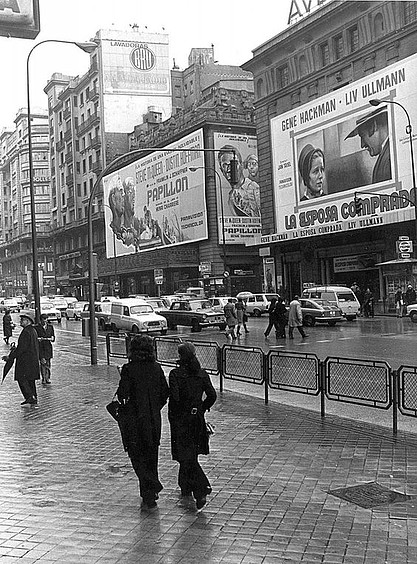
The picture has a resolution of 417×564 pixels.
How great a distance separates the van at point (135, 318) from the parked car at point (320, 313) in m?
6.78

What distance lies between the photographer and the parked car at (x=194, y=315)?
32562mm

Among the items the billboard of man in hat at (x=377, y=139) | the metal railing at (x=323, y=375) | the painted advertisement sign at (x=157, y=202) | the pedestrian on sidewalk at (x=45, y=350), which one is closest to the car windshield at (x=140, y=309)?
the pedestrian on sidewalk at (x=45, y=350)

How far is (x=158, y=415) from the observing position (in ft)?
21.0

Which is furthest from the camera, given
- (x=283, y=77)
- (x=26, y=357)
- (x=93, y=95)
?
(x=93, y=95)

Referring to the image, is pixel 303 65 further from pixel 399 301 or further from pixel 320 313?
pixel 320 313

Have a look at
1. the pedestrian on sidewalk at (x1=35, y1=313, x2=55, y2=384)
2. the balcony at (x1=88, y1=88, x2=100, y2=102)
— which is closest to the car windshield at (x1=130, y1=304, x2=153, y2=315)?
the pedestrian on sidewalk at (x1=35, y1=313, x2=55, y2=384)

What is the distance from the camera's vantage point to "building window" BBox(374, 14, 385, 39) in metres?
45.3

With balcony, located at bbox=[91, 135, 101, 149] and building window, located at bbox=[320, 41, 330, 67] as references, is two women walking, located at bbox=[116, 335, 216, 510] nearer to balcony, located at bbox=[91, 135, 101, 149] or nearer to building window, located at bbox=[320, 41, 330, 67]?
building window, located at bbox=[320, 41, 330, 67]

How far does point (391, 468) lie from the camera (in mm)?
7504

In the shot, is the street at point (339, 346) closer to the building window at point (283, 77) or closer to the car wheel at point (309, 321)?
the car wheel at point (309, 321)

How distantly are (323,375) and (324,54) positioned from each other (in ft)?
145

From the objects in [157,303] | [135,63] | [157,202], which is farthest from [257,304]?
[135,63]

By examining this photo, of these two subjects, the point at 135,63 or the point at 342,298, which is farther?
the point at 135,63

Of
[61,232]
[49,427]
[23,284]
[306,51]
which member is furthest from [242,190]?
[23,284]
